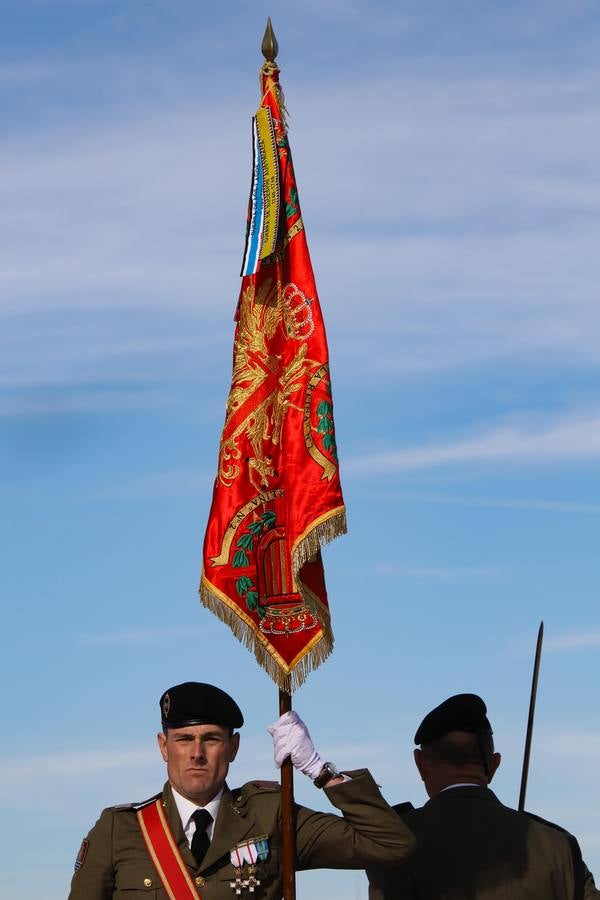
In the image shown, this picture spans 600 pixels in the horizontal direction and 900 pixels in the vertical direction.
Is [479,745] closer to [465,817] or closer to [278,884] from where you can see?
[465,817]

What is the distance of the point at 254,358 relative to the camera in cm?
1112

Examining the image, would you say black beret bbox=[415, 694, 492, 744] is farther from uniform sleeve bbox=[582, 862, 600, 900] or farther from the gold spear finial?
the gold spear finial

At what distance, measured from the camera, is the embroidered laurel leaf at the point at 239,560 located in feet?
35.4

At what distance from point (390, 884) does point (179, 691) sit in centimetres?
189

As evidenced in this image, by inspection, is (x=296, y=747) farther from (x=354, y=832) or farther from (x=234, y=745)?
(x=354, y=832)

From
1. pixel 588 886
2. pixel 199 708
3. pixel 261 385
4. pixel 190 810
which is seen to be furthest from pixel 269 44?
pixel 588 886

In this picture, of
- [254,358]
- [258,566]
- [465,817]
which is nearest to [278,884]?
[465,817]

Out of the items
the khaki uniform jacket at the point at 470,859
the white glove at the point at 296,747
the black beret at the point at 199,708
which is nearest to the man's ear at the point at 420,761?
the khaki uniform jacket at the point at 470,859

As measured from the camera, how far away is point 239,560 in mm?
10805

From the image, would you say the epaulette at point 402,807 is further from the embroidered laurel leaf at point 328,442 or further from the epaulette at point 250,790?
the embroidered laurel leaf at point 328,442

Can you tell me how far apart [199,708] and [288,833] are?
0.98m

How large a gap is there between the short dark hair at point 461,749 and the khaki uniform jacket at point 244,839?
71 cm

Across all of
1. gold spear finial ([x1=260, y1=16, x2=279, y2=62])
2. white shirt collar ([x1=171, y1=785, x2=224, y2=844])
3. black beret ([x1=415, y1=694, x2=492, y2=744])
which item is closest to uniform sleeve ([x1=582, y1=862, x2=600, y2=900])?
black beret ([x1=415, y1=694, x2=492, y2=744])

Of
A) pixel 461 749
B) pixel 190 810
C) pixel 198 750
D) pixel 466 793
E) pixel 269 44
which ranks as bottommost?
pixel 190 810
